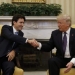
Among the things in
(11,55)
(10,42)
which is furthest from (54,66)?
(10,42)

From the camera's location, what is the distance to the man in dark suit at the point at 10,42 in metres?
2.85

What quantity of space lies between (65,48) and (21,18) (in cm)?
76

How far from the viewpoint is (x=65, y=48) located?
9.43 ft

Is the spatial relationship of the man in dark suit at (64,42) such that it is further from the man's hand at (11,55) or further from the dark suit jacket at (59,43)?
the man's hand at (11,55)

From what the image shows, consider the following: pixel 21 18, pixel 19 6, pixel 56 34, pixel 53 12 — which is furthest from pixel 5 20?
pixel 56 34

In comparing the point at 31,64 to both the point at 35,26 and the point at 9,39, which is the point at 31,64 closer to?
the point at 35,26

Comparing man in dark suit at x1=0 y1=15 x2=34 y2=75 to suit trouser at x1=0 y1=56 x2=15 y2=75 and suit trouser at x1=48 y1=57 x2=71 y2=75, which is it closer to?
suit trouser at x1=0 y1=56 x2=15 y2=75

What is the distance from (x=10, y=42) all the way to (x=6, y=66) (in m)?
0.37

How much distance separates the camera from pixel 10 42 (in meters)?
2.96

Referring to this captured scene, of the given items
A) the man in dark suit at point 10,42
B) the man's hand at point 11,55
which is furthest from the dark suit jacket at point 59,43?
the man's hand at point 11,55

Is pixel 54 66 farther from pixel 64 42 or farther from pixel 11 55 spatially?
pixel 11 55

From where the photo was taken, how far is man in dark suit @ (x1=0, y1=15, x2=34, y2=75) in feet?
9.36

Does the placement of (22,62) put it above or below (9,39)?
below

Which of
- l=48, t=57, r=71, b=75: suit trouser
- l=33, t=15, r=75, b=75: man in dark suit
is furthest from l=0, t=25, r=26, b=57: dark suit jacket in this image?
l=48, t=57, r=71, b=75: suit trouser
